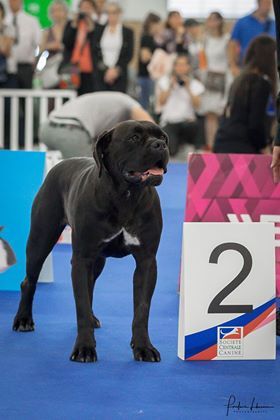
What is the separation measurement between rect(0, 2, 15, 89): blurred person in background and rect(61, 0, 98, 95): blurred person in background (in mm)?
680

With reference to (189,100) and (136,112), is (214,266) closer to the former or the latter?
(136,112)

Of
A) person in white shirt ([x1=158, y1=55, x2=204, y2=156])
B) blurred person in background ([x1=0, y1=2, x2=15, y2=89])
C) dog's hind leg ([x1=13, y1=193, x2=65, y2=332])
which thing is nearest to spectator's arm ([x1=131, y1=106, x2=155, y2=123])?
dog's hind leg ([x1=13, y1=193, x2=65, y2=332])

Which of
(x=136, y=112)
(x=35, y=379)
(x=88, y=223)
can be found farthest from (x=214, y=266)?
(x=136, y=112)

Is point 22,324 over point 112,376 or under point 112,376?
under

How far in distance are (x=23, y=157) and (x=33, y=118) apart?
586 cm

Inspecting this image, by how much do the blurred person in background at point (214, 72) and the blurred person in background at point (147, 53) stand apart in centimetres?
72

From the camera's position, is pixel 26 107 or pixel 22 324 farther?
pixel 26 107

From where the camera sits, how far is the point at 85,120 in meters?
7.06

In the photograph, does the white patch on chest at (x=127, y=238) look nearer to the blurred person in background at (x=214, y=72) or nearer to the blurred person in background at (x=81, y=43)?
the blurred person in background at (x=81, y=43)

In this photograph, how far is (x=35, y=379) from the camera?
3.06 m

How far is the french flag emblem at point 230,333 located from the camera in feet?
11.0

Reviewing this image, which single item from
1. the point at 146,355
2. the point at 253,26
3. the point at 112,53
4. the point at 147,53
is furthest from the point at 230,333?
the point at 147,53

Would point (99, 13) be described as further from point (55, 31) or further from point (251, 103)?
point (251, 103)

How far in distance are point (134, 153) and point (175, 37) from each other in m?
8.64
